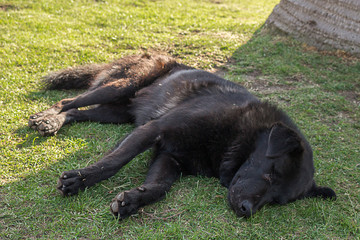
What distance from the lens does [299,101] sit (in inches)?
199

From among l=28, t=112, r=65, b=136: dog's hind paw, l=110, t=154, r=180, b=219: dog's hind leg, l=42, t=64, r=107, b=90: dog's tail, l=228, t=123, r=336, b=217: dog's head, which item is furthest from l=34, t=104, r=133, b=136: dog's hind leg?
l=228, t=123, r=336, b=217: dog's head

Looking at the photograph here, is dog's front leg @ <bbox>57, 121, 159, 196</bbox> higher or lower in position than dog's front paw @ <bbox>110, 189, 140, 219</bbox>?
higher

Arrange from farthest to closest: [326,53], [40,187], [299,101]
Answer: [326,53] → [299,101] → [40,187]

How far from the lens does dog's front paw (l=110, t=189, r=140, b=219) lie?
8.38 feet

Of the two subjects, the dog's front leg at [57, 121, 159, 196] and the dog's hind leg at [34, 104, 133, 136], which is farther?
the dog's hind leg at [34, 104, 133, 136]

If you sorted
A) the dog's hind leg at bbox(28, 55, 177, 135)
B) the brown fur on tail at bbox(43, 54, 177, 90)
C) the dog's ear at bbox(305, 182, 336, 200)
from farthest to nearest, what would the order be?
the brown fur on tail at bbox(43, 54, 177, 90) → the dog's hind leg at bbox(28, 55, 177, 135) → the dog's ear at bbox(305, 182, 336, 200)

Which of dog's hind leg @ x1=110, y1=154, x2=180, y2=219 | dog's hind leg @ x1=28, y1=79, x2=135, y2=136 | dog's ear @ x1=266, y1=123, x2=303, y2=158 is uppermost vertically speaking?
dog's ear @ x1=266, y1=123, x2=303, y2=158

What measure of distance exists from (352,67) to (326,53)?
23.4 inches

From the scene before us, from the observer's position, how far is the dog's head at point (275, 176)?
2.67 meters

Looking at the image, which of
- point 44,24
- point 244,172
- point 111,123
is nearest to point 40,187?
point 111,123

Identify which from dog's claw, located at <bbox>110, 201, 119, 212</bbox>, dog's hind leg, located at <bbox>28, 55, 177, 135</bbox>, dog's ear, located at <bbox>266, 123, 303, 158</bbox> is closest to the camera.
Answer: dog's claw, located at <bbox>110, 201, 119, 212</bbox>

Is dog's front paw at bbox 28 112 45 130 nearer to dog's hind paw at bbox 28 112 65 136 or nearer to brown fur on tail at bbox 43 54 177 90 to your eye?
dog's hind paw at bbox 28 112 65 136

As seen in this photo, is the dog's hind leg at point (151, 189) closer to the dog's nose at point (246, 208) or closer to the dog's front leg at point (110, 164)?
the dog's front leg at point (110, 164)

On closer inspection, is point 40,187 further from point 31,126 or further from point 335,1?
point 335,1
